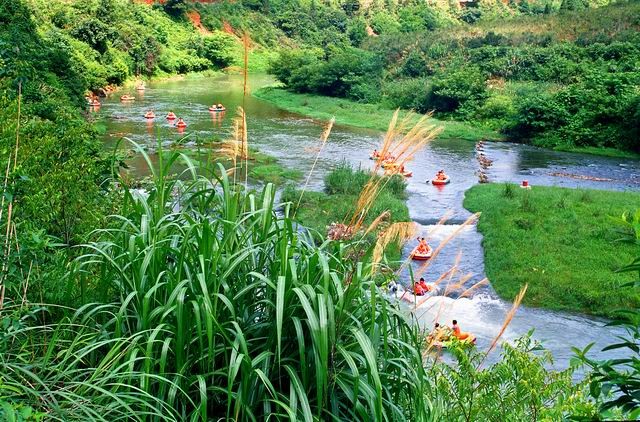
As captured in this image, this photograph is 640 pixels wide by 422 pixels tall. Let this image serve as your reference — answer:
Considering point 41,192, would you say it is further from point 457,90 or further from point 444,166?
point 457,90

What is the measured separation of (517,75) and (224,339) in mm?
30303

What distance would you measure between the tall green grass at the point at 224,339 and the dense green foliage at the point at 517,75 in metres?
21.1

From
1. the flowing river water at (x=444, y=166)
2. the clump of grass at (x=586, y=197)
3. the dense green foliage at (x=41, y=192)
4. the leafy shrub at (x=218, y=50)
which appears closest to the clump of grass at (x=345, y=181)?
the flowing river water at (x=444, y=166)

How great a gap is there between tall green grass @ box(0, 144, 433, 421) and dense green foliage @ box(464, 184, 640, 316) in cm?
714

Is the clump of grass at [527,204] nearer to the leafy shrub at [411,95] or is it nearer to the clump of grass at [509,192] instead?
the clump of grass at [509,192]

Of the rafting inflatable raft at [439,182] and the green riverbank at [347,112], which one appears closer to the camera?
the rafting inflatable raft at [439,182]

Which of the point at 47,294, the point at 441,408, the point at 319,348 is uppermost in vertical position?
the point at 319,348

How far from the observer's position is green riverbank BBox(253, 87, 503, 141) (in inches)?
987

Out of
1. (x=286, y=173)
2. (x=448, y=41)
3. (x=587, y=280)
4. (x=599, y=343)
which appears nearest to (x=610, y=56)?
(x=448, y=41)

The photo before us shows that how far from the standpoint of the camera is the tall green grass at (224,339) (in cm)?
252

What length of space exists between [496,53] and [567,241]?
2213 centimetres

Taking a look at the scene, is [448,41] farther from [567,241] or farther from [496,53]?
[567,241]

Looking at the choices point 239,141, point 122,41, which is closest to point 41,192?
A: point 239,141

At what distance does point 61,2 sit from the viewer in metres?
36.9
